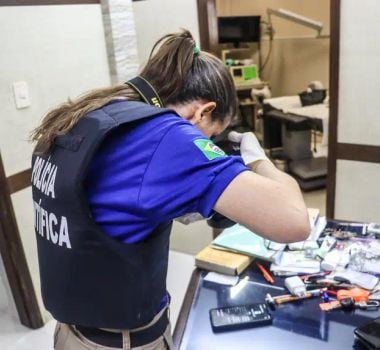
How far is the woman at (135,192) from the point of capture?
2.16 feet

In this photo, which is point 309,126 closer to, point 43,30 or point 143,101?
point 43,30

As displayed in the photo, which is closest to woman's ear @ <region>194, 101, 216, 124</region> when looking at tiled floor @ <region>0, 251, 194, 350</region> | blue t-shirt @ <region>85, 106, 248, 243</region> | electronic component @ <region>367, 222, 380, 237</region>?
blue t-shirt @ <region>85, 106, 248, 243</region>

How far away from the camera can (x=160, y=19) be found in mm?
2334

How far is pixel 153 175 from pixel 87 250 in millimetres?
214

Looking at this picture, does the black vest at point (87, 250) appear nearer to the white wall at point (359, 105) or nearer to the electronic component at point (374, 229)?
the electronic component at point (374, 229)

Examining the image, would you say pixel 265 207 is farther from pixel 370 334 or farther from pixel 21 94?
pixel 21 94

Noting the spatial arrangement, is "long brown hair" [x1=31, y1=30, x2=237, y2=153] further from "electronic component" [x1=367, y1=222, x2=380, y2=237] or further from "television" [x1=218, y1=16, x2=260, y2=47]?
"television" [x1=218, y1=16, x2=260, y2=47]

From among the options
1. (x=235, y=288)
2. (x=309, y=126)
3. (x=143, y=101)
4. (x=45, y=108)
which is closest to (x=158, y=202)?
(x=143, y=101)

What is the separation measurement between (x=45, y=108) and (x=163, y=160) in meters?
1.66

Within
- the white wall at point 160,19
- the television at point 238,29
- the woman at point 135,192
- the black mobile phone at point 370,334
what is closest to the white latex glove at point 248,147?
the woman at point 135,192

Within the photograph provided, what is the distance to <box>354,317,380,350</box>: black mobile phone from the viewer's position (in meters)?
0.81

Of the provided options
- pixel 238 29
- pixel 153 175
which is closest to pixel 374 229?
pixel 153 175

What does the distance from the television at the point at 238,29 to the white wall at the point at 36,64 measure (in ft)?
9.03

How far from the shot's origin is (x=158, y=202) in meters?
0.66
